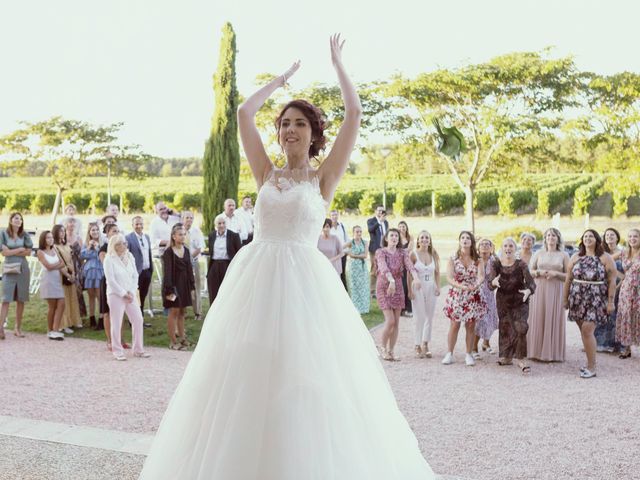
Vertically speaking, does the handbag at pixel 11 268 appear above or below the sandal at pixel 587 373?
above

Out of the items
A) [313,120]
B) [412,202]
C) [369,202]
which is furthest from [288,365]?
[412,202]

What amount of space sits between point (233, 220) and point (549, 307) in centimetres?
491

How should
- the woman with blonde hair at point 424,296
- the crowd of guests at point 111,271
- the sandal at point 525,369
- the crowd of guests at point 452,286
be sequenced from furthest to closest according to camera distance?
the woman with blonde hair at point 424,296 < the crowd of guests at point 111,271 < the crowd of guests at point 452,286 < the sandal at point 525,369

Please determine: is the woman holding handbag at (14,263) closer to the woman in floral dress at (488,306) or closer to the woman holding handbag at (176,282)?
the woman holding handbag at (176,282)

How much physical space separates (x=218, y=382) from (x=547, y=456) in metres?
2.84

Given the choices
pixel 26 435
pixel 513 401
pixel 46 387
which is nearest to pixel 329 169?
pixel 26 435

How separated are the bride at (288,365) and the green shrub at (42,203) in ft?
151

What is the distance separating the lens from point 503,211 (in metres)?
39.7

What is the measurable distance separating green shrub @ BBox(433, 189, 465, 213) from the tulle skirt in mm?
39607

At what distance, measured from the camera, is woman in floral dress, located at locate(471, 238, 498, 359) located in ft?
27.3

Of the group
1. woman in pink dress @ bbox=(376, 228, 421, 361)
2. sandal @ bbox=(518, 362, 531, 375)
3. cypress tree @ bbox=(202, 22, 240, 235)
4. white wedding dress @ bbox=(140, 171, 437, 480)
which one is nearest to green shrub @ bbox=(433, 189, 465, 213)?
cypress tree @ bbox=(202, 22, 240, 235)

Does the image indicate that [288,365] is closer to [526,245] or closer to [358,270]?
[526,245]

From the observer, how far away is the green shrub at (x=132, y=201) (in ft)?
157

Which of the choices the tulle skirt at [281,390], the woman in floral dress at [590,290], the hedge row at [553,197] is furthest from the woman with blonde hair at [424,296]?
the hedge row at [553,197]
